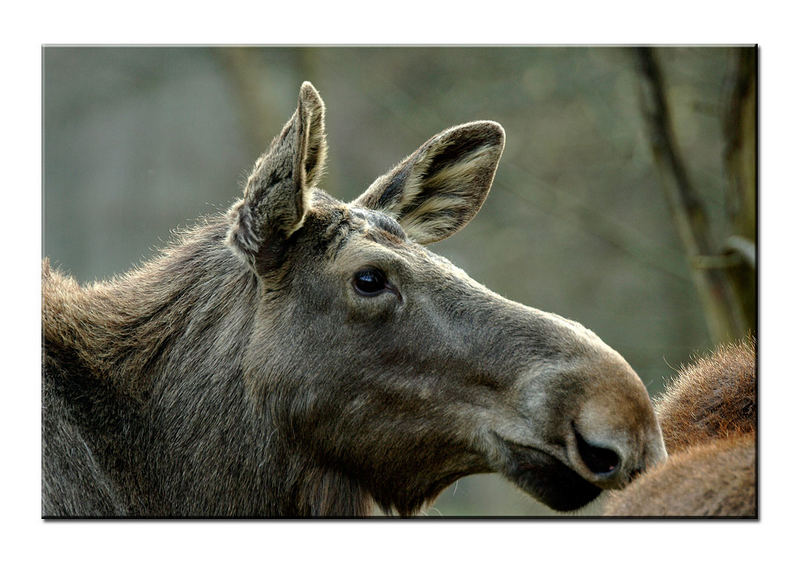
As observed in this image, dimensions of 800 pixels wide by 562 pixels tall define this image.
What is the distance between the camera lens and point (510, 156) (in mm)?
7426

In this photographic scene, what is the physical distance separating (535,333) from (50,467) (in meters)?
1.74

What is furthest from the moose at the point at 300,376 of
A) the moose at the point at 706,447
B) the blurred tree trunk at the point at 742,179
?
the blurred tree trunk at the point at 742,179

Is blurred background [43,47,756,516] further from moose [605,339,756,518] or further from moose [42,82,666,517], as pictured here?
moose [42,82,666,517]

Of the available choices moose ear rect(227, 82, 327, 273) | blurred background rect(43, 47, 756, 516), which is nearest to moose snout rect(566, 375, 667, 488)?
moose ear rect(227, 82, 327, 273)

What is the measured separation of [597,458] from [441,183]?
4.69 feet

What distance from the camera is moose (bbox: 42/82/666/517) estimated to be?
315 centimetres

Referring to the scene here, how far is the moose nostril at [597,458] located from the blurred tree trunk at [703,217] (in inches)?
116

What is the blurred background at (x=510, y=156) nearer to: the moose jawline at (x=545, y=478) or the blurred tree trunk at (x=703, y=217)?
the blurred tree trunk at (x=703, y=217)

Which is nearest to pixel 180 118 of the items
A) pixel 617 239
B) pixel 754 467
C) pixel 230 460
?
pixel 617 239

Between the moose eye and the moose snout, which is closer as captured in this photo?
the moose snout

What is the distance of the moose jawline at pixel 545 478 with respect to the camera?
3.04m

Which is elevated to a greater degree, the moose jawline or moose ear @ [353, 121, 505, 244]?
moose ear @ [353, 121, 505, 244]

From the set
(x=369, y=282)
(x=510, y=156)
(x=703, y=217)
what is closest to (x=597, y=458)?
(x=369, y=282)

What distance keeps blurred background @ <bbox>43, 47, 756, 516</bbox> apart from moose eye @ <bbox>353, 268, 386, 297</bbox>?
83.7 inches
